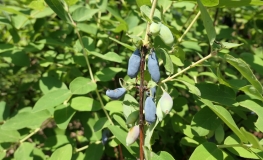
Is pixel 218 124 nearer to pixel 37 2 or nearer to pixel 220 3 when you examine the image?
pixel 220 3

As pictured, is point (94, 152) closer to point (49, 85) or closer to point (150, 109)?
point (49, 85)

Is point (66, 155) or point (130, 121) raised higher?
point (130, 121)

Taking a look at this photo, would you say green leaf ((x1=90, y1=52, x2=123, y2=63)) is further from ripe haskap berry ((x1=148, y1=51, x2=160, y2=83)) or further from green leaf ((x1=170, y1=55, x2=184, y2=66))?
ripe haskap berry ((x1=148, y1=51, x2=160, y2=83))

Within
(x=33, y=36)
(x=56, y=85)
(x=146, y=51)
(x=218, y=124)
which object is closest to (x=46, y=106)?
(x=56, y=85)

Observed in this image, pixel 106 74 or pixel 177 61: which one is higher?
pixel 177 61

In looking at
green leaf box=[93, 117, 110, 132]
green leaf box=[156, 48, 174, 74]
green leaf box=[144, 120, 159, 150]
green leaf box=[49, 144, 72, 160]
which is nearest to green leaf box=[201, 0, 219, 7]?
green leaf box=[156, 48, 174, 74]

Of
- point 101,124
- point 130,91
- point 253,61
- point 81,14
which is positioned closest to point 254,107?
point 253,61
